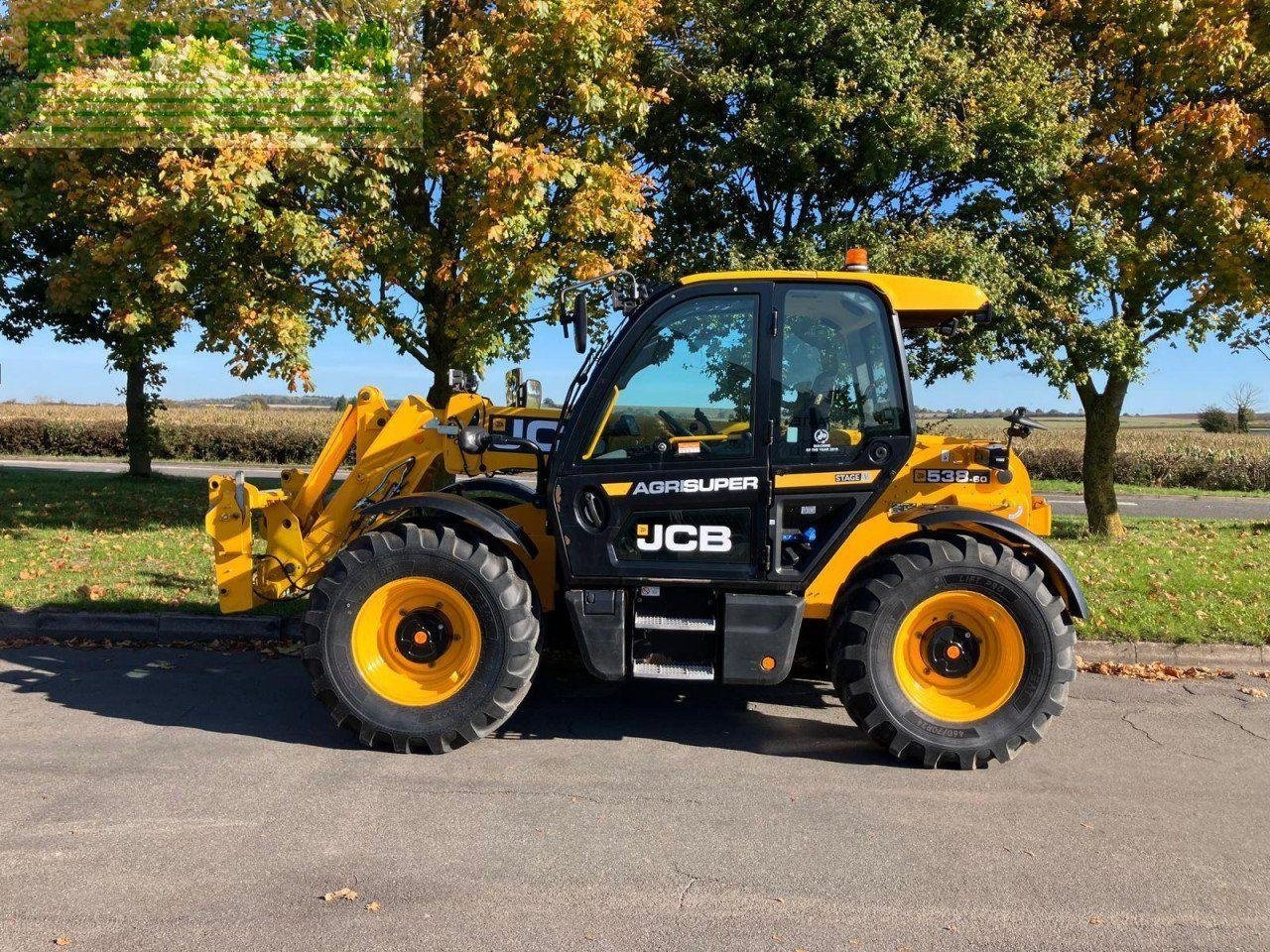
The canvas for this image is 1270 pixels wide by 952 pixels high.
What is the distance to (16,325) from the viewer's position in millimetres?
16047

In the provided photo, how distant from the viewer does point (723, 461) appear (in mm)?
4742

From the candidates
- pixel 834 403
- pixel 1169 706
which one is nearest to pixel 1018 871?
pixel 834 403

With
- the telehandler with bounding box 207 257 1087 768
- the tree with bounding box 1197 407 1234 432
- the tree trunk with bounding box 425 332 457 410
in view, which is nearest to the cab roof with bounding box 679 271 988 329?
the telehandler with bounding box 207 257 1087 768

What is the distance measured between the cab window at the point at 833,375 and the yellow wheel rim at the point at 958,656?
943 mm

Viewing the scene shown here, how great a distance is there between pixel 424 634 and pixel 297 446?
79.5ft

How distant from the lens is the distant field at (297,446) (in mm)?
24703

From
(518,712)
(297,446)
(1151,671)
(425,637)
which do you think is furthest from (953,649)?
(297,446)

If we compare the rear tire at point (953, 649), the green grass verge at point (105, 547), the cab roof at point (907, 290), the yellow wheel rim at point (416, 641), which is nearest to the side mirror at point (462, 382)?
the yellow wheel rim at point (416, 641)

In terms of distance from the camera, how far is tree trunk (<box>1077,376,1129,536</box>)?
12.7m

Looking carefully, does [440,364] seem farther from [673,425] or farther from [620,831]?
[620,831]

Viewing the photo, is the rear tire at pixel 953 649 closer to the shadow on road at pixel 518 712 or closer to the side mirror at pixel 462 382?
the shadow on road at pixel 518 712

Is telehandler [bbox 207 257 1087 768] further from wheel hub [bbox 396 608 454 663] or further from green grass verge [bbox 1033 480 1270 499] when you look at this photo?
green grass verge [bbox 1033 480 1270 499]

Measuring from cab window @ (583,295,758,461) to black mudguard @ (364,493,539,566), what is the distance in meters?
0.59

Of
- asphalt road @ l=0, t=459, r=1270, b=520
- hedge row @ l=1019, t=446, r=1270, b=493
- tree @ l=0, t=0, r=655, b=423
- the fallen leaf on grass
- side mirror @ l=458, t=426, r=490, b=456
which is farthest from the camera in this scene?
hedge row @ l=1019, t=446, r=1270, b=493
